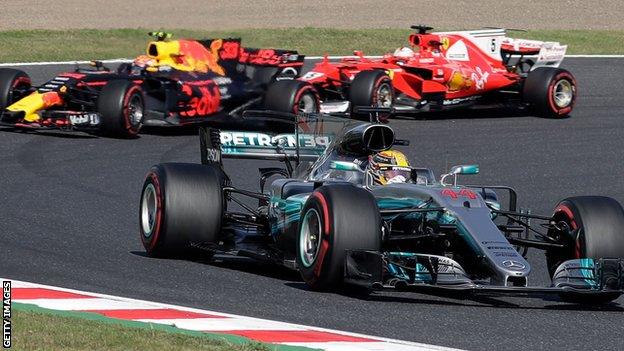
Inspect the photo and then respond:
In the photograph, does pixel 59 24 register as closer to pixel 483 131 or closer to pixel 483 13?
pixel 483 13

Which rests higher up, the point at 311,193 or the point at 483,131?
the point at 311,193

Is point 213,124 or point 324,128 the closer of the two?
point 324,128

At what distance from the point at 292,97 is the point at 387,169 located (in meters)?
10.5

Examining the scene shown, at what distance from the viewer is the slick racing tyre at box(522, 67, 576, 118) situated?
2434 cm

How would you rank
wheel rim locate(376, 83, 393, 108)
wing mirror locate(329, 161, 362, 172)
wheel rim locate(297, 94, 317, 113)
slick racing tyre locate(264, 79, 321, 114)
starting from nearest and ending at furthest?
1. wing mirror locate(329, 161, 362, 172)
2. slick racing tyre locate(264, 79, 321, 114)
3. wheel rim locate(297, 94, 317, 113)
4. wheel rim locate(376, 83, 393, 108)

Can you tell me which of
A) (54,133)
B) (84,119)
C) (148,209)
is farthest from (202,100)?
(148,209)

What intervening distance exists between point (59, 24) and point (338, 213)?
96.9 ft

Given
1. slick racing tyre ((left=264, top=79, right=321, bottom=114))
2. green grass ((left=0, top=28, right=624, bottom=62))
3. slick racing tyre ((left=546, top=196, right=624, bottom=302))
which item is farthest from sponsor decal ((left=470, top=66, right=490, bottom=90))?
slick racing tyre ((left=546, top=196, right=624, bottom=302))

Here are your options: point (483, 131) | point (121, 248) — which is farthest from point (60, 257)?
point (483, 131)

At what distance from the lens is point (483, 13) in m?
46.6

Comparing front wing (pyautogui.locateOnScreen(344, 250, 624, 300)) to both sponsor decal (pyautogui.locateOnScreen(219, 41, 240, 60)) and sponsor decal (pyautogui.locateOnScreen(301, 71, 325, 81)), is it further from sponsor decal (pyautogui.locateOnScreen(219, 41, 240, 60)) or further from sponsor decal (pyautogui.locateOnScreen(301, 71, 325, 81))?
sponsor decal (pyautogui.locateOnScreen(301, 71, 325, 81))

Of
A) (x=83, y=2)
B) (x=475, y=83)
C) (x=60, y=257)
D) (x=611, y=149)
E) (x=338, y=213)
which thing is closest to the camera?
(x=338, y=213)

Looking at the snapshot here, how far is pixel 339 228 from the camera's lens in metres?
9.96

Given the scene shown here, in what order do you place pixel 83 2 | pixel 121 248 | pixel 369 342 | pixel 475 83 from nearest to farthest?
pixel 369 342, pixel 121 248, pixel 475 83, pixel 83 2
